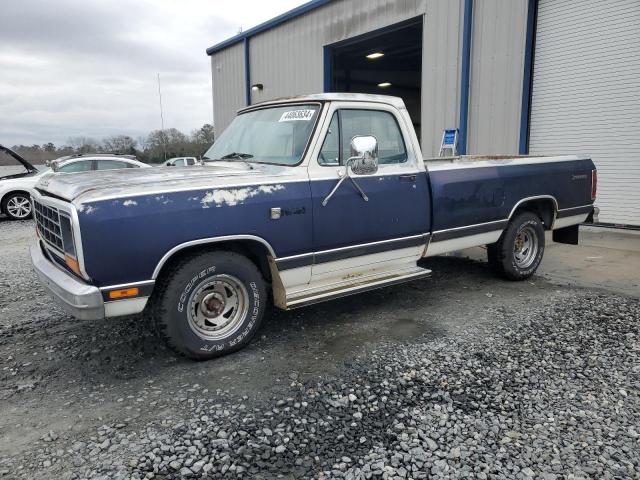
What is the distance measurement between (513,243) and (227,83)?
15615 mm

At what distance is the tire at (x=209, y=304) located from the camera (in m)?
3.46

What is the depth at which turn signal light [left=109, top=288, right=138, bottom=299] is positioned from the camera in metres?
3.21

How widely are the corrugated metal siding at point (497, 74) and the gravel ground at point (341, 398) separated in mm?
5884

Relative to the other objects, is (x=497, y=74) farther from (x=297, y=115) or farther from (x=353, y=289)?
(x=353, y=289)

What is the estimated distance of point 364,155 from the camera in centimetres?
396

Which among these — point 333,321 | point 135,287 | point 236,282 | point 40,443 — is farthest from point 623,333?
point 40,443

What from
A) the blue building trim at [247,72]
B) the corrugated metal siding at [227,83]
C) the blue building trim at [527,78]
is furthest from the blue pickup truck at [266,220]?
the corrugated metal siding at [227,83]

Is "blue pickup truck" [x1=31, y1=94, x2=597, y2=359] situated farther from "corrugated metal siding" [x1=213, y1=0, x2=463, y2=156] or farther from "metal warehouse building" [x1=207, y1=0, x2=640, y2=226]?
"corrugated metal siding" [x1=213, y1=0, x2=463, y2=156]

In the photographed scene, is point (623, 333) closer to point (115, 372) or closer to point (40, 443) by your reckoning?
point (115, 372)

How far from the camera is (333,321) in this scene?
4637 mm

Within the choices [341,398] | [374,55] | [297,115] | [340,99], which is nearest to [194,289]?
[341,398]

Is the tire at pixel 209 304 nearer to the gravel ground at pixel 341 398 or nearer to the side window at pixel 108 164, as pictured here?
the gravel ground at pixel 341 398

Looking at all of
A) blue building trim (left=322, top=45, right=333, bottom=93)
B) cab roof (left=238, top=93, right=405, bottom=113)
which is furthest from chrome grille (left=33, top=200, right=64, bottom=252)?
blue building trim (left=322, top=45, right=333, bottom=93)

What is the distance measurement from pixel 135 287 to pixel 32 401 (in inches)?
39.2
